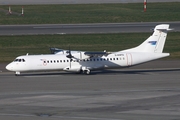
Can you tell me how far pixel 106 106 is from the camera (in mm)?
27688

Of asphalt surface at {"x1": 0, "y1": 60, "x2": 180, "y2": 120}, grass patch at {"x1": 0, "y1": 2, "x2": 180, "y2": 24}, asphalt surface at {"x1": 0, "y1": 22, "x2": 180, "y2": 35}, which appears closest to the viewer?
asphalt surface at {"x1": 0, "y1": 60, "x2": 180, "y2": 120}

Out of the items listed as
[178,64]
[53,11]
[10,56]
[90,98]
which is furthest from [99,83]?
[53,11]

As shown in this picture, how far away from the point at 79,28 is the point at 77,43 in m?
8.98

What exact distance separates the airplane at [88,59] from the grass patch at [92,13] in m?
31.3

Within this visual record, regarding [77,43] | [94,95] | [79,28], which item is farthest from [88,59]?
[79,28]

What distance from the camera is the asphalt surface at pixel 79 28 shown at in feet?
210

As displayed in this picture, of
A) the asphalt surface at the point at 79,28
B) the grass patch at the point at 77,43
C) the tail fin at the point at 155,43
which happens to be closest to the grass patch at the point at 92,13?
the asphalt surface at the point at 79,28

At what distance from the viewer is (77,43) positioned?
58375 millimetres

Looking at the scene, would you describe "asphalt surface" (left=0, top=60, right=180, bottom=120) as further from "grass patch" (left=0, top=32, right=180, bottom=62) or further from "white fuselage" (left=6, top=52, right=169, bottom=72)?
"grass patch" (left=0, top=32, right=180, bottom=62)

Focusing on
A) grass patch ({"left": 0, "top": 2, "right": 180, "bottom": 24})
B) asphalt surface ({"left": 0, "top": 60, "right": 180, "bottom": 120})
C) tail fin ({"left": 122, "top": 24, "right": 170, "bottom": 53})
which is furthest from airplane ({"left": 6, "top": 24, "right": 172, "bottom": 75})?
grass patch ({"left": 0, "top": 2, "right": 180, "bottom": 24})

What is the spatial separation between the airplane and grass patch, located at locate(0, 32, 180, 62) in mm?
11094

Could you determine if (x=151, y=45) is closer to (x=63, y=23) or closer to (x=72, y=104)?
(x=72, y=104)

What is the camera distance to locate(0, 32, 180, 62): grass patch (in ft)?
181

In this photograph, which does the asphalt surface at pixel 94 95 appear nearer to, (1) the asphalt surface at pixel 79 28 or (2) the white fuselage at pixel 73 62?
(2) the white fuselage at pixel 73 62
